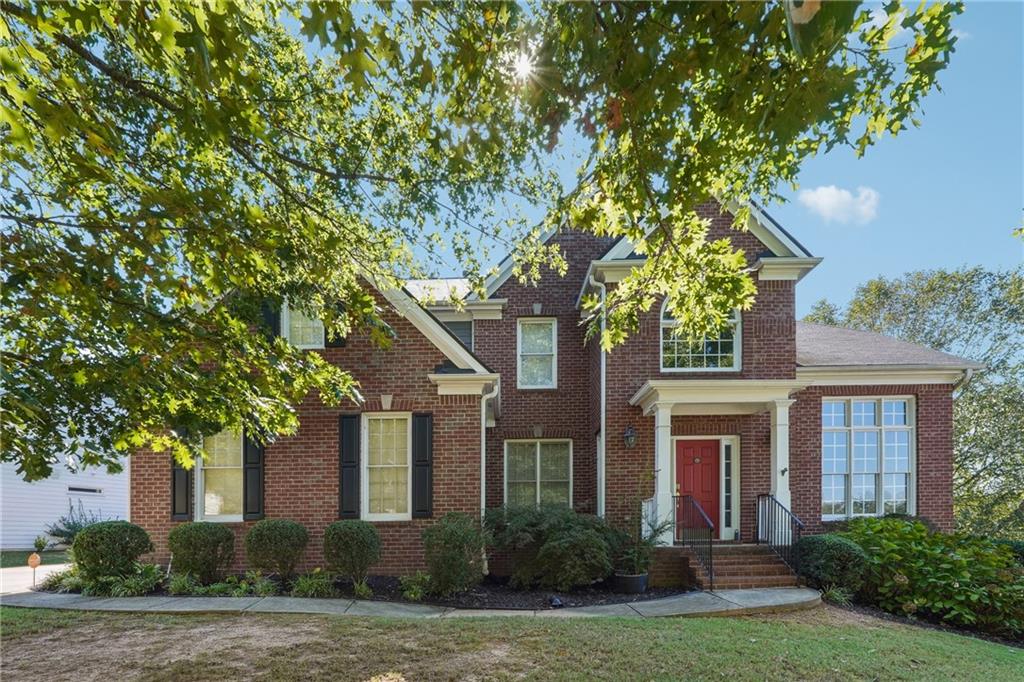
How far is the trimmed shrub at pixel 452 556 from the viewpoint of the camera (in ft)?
33.0

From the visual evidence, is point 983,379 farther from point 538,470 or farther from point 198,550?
point 198,550

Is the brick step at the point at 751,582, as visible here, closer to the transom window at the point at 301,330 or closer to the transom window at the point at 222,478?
the transom window at the point at 301,330

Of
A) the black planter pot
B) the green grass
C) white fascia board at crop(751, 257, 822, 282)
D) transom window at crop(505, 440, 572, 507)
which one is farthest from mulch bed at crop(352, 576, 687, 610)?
the green grass

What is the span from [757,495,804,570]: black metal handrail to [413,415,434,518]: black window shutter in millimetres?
6434

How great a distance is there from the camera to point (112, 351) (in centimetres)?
609

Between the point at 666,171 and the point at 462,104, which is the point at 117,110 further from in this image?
the point at 666,171

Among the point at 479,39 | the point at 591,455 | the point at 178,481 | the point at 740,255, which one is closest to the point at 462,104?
the point at 479,39

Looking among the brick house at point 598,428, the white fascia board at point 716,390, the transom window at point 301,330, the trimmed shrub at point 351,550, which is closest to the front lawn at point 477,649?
the trimmed shrub at point 351,550

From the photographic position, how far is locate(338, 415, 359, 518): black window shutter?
37.5ft

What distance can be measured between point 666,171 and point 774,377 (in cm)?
911

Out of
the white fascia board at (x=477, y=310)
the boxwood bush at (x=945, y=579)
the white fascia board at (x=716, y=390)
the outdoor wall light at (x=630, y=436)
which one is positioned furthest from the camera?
the white fascia board at (x=477, y=310)

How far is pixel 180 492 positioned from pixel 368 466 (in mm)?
3315

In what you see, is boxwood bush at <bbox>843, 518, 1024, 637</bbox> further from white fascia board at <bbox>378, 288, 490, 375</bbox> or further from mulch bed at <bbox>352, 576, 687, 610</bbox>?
white fascia board at <bbox>378, 288, 490, 375</bbox>

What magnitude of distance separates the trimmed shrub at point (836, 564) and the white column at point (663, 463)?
2.55 m
